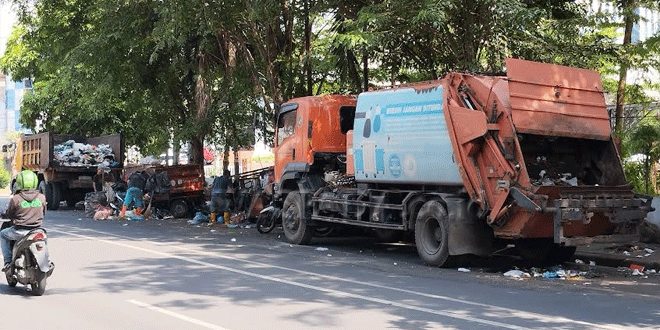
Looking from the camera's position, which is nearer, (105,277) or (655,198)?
(105,277)

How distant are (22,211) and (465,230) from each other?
6143 mm

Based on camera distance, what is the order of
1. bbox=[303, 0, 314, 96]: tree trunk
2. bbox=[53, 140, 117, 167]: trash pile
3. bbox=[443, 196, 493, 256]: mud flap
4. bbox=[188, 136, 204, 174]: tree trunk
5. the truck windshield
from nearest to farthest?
bbox=[443, 196, 493, 256]: mud flap, the truck windshield, bbox=[303, 0, 314, 96]: tree trunk, bbox=[188, 136, 204, 174]: tree trunk, bbox=[53, 140, 117, 167]: trash pile

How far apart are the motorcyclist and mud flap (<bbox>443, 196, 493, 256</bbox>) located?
18.8ft

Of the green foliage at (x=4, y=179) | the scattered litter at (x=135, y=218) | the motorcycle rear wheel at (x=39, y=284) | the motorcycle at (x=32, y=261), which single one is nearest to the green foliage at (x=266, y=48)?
the scattered litter at (x=135, y=218)

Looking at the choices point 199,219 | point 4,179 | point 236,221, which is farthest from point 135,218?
point 4,179

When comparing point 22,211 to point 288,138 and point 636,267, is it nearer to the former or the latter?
point 288,138

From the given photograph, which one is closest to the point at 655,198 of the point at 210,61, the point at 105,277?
the point at 105,277

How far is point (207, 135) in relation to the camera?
27219mm

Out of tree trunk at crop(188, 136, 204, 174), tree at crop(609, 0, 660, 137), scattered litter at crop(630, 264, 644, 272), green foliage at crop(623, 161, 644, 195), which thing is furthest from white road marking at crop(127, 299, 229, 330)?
tree trunk at crop(188, 136, 204, 174)

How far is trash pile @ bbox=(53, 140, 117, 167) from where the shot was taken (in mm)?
28422

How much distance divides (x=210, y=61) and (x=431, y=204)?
43.3 feet

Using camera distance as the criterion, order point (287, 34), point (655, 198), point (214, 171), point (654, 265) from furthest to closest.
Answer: point (214, 171), point (287, 34), point (655, 198), point (654, 265)

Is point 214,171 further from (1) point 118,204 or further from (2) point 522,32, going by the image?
(2) point 522,32

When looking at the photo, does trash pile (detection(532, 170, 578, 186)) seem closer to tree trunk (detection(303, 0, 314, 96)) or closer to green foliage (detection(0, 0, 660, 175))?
green foliage (detection(0, 0, 660, 175))
